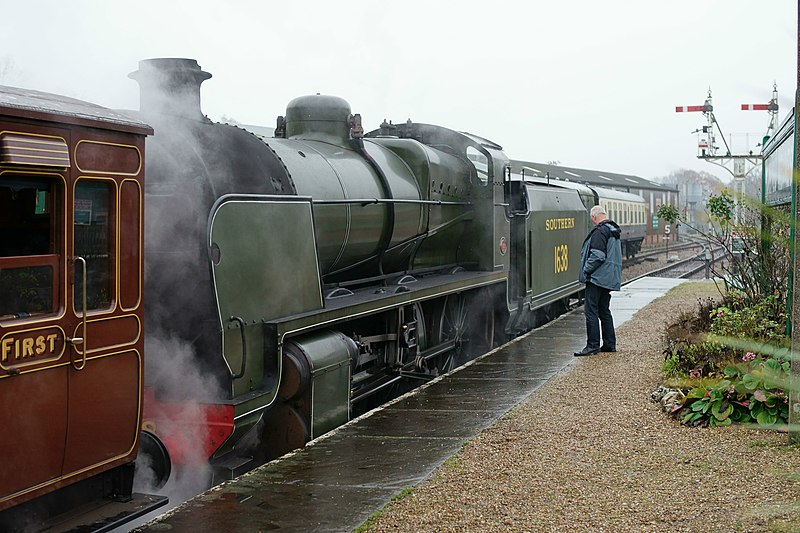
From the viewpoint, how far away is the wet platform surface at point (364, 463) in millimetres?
4559

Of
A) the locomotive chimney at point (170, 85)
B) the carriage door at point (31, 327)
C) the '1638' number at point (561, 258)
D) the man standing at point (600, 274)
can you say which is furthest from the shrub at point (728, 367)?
the '1638' number at point (561, 258)

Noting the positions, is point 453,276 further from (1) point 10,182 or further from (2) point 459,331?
(1) point 10,182

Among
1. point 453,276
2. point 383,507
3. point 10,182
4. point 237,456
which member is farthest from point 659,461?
point 453,276

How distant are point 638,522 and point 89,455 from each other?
111 inches

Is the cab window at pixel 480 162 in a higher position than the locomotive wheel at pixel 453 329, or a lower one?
higher

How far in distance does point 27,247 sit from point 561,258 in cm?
1258

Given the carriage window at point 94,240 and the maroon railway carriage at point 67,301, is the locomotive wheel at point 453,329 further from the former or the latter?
the carriage window at point 94,240

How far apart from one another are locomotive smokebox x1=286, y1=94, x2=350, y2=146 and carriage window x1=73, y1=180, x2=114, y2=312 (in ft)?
13.6

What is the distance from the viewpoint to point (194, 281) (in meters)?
5.32

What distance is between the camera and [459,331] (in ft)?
36.1

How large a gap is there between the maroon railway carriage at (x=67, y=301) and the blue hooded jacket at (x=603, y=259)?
22.5ft

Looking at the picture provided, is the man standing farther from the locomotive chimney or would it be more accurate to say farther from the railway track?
the railway track

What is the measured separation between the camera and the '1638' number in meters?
15.1

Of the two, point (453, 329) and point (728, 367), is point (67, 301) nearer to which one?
point (728, 367)
